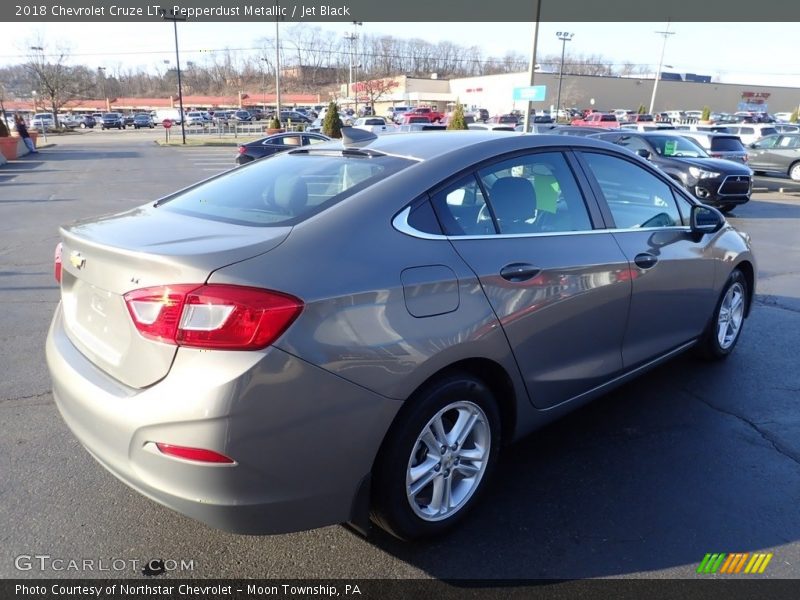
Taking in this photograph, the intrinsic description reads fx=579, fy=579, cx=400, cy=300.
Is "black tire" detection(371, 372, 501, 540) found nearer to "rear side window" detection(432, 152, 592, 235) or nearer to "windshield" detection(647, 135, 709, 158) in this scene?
"rear side window" detection(432, 152, 592, 235)

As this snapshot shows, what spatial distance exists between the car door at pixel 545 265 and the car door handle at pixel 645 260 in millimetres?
148

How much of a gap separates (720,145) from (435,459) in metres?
17.8

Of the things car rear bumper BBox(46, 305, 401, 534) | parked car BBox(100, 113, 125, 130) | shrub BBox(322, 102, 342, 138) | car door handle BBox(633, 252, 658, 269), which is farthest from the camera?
parked car BBox(100, 113, 125, 130)

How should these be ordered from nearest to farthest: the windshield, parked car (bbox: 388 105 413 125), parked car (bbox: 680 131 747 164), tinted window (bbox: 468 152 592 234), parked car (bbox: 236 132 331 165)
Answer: tinted window (bbox: 468 152 592 234) → the windshield → parked car (bbox: 680 131 747 164) → parked car (bbox: 236 132 331 165) → parked car (bbox: 388 105 413 125)

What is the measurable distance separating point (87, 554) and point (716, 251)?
13.6ft

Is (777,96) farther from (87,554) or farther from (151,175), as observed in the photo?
(87,554)

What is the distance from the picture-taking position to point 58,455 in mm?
3172

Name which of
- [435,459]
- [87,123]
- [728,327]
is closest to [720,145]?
[728,327]

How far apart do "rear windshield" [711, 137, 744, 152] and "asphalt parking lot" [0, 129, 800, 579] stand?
14.3m

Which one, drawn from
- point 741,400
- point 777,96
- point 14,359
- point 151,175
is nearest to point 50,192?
point 151,175

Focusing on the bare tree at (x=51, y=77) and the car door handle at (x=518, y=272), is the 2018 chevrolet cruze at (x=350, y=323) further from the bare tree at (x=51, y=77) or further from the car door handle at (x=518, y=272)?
the bare tree at (x=51, y=77)

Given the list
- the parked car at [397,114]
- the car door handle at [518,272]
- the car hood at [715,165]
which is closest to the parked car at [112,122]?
the parked car at [397,114]

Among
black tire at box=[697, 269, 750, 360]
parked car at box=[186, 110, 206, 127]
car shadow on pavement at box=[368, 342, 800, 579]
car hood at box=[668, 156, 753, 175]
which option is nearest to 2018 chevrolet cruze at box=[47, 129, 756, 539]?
car shadow on pavement at box=[368, 342, 800, 579]

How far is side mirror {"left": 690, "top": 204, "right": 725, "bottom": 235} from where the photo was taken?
3817 mm
